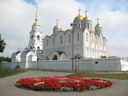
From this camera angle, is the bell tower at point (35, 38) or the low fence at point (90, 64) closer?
the low fence at point (90, 64)

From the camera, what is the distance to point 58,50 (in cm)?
5922

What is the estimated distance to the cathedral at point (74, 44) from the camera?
54719 mm

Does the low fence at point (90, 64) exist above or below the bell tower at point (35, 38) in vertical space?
below

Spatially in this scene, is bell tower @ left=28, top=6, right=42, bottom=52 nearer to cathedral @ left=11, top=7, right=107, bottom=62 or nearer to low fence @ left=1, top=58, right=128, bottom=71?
cathedral @ left=11, top=7, right=107, bottom=62

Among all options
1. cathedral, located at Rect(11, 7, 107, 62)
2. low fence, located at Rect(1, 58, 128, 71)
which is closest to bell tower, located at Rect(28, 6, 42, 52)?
cathedral, located at Rect(11, 7, 107, 62)

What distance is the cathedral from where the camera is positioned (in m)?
54.7

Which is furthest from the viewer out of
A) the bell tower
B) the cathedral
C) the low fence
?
the bell tower

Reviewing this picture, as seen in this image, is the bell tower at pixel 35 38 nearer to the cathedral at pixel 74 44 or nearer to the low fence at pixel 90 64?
the cathedral at pixel 74 44

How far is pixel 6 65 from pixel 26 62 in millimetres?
9548

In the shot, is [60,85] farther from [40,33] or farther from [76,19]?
[40,33]

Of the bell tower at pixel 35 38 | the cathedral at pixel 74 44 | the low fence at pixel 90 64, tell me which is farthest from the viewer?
the bell tower at pixel 35 38

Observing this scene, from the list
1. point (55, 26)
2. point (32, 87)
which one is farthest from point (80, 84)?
point (55, 26)

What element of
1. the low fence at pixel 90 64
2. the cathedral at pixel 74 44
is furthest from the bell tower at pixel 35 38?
the low fence at pixel 90 64

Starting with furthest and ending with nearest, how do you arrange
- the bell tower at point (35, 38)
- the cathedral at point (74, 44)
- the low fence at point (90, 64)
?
the bell tower at point (35, 38)
the cathedral at point (74, 44)
the low fence at point (90, 64)
